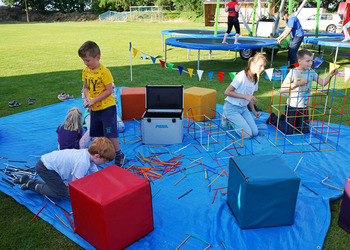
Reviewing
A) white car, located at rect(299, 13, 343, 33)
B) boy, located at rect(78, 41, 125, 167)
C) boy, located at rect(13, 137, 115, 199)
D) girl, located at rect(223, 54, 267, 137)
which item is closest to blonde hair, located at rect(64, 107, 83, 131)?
boy, located at rect(78, 41, 125, 167)

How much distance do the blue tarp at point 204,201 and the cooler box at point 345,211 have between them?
0.42 ft

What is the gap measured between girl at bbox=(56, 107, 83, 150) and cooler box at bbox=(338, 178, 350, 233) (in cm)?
306

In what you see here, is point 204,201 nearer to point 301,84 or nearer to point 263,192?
point 263,192

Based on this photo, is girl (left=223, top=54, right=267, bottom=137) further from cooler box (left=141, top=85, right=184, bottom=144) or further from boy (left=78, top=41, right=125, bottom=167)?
boy (left=78, top=41, right=125, bottom=167)

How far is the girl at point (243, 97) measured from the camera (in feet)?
15.1

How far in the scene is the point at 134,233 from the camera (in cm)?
263

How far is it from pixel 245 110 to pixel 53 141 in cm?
313

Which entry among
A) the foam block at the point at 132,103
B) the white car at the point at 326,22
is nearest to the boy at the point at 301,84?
the foam block at the point at 132,103

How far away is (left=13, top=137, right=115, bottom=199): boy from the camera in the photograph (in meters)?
2.88

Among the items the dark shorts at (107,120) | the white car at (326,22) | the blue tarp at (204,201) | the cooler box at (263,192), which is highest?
the white car at (326,22)

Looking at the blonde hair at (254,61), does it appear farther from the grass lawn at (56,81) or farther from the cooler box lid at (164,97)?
the grass lawn at (56,81)

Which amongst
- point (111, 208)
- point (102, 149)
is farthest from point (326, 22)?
point (111, 208)

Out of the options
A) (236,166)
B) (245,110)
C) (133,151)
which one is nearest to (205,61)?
(245,110)

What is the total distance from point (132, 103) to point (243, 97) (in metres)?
1.99
